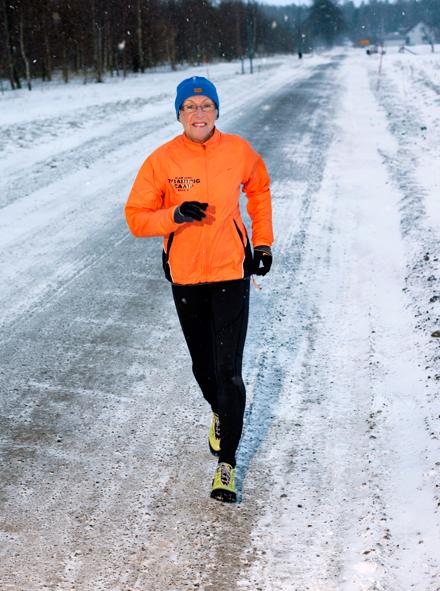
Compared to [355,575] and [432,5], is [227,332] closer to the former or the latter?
[355,575]

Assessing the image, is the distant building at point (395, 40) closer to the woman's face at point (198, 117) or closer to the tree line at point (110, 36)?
the tree line at point (110, 36)

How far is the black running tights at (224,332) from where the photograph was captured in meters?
3.17

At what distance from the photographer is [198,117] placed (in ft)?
10.00

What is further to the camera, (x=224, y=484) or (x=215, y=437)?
(x=215, y=437)

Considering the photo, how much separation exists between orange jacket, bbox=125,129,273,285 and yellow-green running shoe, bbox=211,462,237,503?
97 cm

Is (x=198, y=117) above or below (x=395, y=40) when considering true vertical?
below

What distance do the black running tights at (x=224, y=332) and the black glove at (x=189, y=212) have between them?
1.38 ft

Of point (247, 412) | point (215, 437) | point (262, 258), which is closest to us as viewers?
point (262, 258)

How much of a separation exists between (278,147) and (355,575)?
1115 cm

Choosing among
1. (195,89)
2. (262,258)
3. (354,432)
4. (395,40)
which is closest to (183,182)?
(195,89)

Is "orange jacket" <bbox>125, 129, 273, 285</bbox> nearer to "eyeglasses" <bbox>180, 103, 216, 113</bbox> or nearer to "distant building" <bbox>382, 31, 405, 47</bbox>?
"eyeglasses" <bbox>180, 103, 216, 113</bbox>

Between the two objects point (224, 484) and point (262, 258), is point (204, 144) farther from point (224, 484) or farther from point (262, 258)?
point (224, 484)

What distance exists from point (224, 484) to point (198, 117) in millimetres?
1804

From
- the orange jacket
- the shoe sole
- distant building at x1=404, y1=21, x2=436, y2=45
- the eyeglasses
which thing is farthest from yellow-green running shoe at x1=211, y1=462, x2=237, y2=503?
distant building at x1=404, y1=21, x2=436, y2=45
